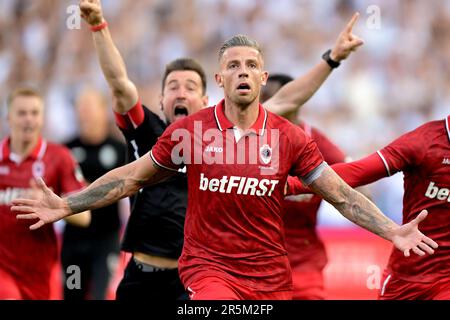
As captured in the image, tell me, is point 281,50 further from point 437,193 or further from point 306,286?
point 437,193

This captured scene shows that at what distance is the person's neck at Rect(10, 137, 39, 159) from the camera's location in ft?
30.3

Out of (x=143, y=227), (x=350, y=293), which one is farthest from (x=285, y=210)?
(x=350, y=293)

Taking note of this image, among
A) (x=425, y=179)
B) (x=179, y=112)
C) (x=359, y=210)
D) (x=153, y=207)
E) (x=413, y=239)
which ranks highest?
(x=179, y=112)

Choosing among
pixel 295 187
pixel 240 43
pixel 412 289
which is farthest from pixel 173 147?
pixel 412 289

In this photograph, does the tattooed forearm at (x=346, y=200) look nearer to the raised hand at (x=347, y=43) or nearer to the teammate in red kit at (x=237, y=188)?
the teammate in red kit at (x=237, y=188)

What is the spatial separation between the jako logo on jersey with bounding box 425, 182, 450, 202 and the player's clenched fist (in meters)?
2.76

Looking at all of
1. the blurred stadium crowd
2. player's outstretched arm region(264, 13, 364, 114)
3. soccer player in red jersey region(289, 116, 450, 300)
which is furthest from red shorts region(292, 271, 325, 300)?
the blurred stadium crowd

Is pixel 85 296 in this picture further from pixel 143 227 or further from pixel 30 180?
pixel 143 227

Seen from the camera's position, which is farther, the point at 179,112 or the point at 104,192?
the point at 179,112

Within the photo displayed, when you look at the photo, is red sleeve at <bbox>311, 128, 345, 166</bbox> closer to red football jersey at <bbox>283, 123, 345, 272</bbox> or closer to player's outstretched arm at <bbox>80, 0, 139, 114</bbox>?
red football jersey at <bbox>283, 123, 345, 272</bbox>

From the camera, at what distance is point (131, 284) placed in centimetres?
790

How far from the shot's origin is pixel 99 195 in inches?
257

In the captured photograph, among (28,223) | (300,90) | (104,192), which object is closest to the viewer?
(104,192)

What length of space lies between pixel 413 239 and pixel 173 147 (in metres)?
1.65
